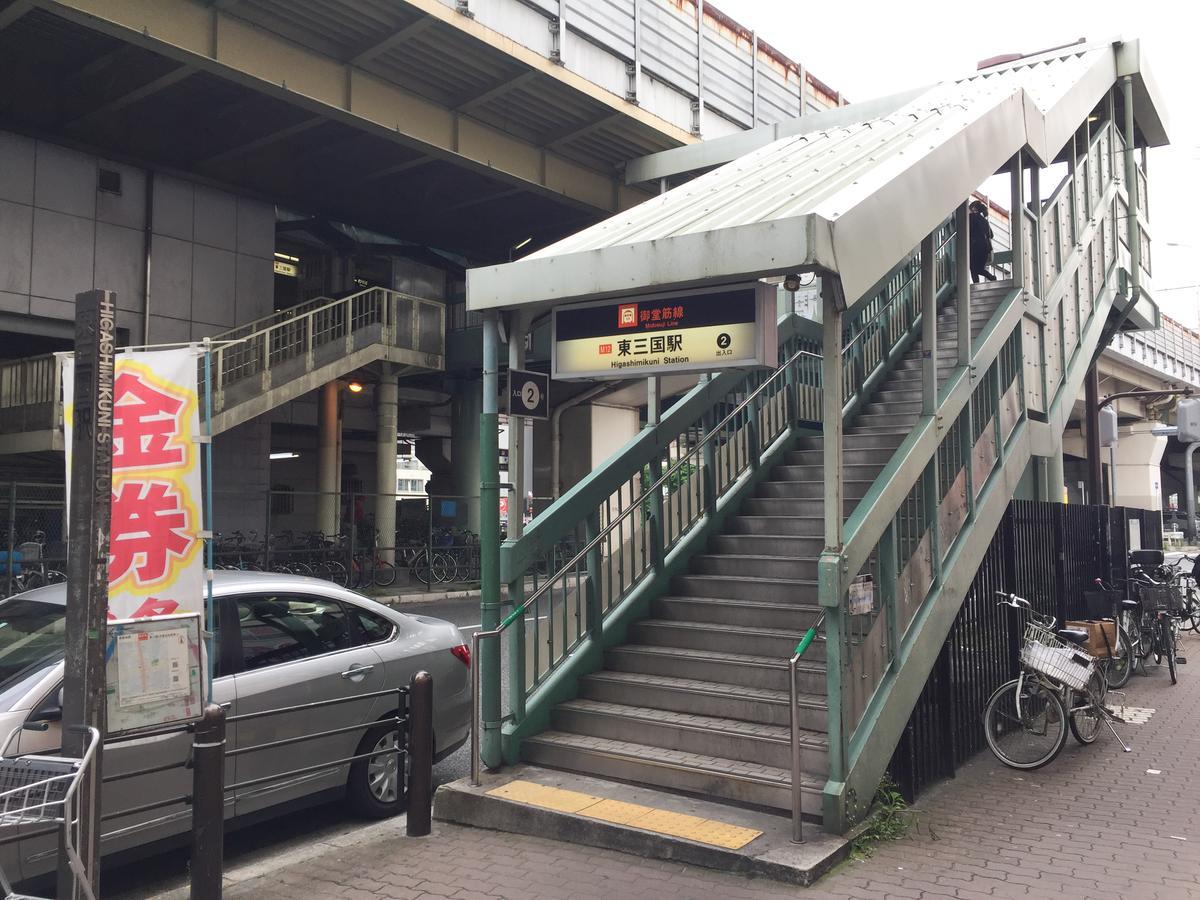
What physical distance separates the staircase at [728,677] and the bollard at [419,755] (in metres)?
1.03

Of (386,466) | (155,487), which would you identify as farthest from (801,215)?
(386,466)

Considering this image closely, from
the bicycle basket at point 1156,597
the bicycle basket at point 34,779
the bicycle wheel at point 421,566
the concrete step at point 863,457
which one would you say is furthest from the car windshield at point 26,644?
the bicycle wheel at point 421,566

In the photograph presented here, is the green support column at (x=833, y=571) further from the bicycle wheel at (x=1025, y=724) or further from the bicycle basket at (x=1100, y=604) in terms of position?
the bicycle basket at (x=1100, y=604)

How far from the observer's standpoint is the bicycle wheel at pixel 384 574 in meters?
22.2

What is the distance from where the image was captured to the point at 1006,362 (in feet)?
28.6

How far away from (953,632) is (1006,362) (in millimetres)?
2799

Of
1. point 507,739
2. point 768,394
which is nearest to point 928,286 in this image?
point 768,394

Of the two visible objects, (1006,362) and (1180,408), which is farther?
(1180,408)

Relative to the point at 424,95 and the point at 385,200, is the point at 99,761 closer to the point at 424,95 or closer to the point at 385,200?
the point at 424,95

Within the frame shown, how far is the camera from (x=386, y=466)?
81.5ft

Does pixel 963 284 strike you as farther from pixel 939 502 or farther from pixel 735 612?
pixel 735 612

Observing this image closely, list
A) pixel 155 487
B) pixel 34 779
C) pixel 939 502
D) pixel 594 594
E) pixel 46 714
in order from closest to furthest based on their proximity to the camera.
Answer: pixel 34 779
pixel 155 487
pixel 46 714
pixel 939 502
pixel 594 594

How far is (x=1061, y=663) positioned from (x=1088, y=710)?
553 millimetres

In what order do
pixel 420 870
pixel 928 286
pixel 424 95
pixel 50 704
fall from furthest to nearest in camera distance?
1. pixel 424 95
2. pixel 928 286
3. pixel 420 870
4. pixel 50 704
